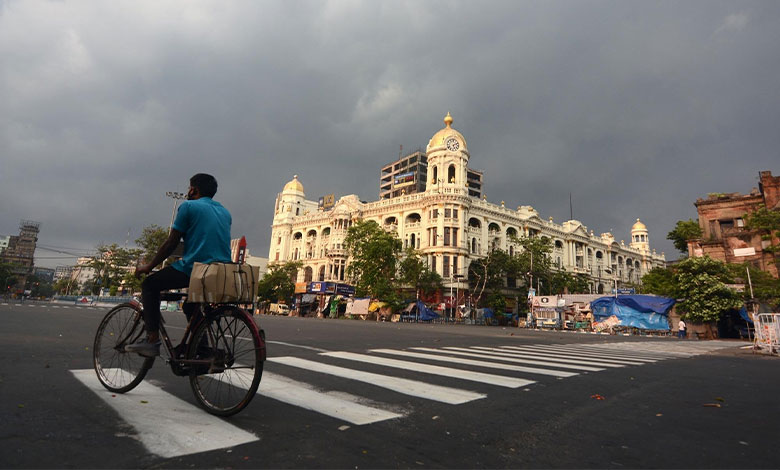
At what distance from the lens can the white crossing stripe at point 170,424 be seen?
92.5 inches

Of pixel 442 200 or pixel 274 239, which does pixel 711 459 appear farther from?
pixel 274 239

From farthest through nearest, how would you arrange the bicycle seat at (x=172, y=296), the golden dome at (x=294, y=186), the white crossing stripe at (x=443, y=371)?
the golden dome at (x=294, y=186)
the white crossing stripe at (x=443, y=371)
the bicycle seat at (x=172, y=296)

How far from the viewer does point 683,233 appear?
46.2 meters

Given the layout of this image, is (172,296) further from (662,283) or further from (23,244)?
(23,244)

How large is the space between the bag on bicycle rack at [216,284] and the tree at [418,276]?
44.7 m

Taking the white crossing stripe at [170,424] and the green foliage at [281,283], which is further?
the green foliage at [281,283]

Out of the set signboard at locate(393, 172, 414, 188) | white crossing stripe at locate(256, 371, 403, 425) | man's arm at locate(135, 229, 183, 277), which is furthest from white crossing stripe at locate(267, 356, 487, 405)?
signboard at locate(393, 172, 414, 188)

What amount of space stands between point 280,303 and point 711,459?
64452 millimetres

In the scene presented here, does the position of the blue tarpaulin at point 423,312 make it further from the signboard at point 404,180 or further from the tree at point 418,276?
the signboard at point 404,180

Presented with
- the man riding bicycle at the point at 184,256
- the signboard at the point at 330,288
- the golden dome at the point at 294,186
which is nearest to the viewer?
the man riding bicycle at the point at 184,256

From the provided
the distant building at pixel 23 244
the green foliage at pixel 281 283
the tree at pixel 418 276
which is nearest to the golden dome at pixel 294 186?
the green foliage at pixel 281 283

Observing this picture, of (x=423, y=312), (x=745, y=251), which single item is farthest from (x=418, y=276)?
(x=745, y=251)

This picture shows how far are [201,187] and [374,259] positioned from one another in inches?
1754

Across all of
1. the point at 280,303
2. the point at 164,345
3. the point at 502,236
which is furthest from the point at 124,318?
the point at 280,303
